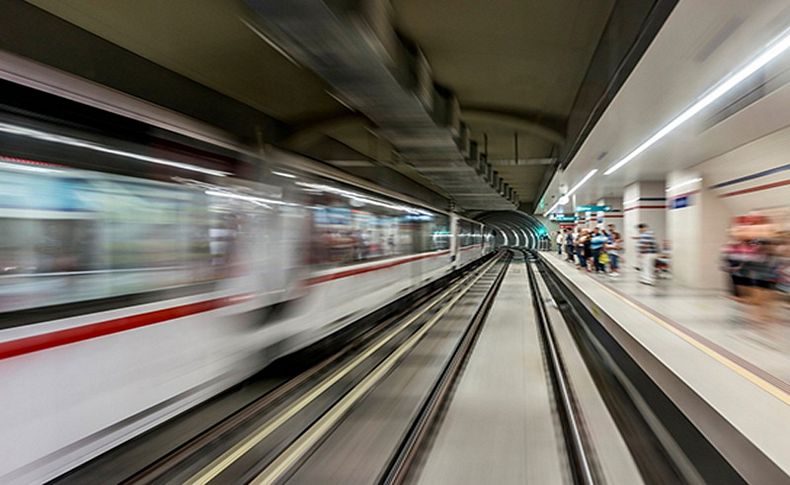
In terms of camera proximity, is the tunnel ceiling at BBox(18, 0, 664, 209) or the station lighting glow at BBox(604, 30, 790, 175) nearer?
the station lighting glow at BBox(604, 30, 790, 175)

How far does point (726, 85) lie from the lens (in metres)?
5.48

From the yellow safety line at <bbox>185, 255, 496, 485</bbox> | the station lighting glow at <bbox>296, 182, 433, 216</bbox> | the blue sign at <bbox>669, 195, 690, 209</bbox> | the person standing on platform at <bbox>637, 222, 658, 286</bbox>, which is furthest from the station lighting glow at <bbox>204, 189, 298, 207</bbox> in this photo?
the blue sign at <bbox>669, 195, 690, 209</bbox>

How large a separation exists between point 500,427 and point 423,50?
16.0 ft

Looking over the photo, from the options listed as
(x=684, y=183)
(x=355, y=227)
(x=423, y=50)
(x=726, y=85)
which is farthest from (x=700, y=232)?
(x=355, y=227)

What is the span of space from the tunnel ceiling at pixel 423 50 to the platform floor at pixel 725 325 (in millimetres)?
3856

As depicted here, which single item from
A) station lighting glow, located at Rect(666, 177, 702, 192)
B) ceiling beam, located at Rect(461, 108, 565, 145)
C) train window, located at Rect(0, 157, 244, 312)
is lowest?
train window, located at Rect(0, 157, 244, 312)

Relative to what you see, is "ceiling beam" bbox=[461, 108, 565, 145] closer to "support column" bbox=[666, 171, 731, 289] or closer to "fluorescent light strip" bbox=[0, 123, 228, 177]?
"support column" bbox=[666, 171, 731, 289]

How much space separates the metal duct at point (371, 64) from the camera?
12.7ft

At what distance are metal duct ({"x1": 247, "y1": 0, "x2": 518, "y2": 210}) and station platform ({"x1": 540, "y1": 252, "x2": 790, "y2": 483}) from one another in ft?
12.9

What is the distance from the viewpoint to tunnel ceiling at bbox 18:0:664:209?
208 inches

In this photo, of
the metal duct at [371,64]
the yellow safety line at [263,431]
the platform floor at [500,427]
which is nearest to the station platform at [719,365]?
the platform floor at [500,427]

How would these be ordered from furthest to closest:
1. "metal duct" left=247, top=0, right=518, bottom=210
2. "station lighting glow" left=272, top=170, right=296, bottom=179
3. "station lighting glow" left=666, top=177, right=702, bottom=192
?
1. "station lighting glow" left=666, top=177, right=702, bottom=192
2. "station lighting glow" left=272, top=170, right=296, bottom=179
3. "metal duct" left=247, top=0, right=518, bottom=210

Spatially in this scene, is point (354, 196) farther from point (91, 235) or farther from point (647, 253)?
point (647, 253)

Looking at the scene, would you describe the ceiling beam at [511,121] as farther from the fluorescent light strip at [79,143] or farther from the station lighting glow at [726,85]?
the fluorescent light strip at [79,143]
